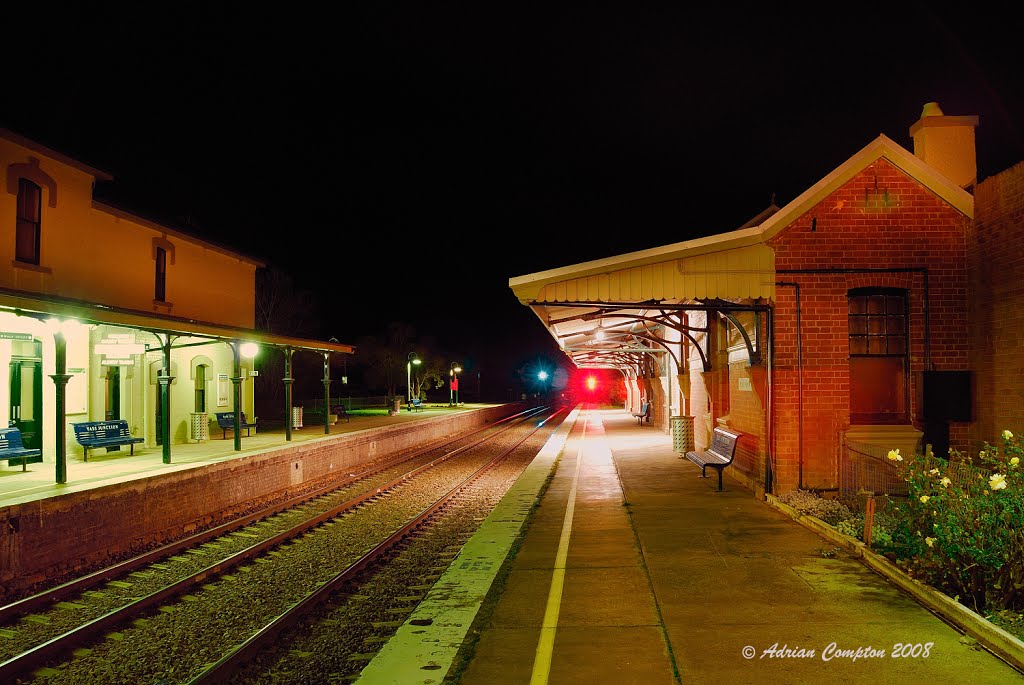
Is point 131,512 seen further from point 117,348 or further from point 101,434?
point 117,348

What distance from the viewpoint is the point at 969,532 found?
17.6 ft

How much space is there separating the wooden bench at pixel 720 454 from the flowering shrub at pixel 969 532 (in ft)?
15.5

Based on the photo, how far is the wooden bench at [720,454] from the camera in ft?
36.9

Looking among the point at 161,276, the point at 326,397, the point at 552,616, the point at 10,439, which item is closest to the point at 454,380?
the point at 326,397

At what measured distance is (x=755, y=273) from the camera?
394 inches

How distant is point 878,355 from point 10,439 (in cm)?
1384

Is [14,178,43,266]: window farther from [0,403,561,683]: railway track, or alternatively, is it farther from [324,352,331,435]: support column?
[324,352,331,435]: support column

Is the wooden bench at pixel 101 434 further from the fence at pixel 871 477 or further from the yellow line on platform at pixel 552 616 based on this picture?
the fence at pixel 871 477

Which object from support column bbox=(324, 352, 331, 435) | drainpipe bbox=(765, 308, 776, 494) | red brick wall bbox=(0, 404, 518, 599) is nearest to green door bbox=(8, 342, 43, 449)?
red brick wall bbox=(0, 404, 518, 599)

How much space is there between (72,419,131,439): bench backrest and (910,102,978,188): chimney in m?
15.7

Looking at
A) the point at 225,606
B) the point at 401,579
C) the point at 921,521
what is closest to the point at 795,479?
the point at 921,521

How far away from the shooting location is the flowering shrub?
5.07 meters

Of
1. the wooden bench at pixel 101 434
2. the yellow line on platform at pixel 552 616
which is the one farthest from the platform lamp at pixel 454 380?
the yellow line on platform at pixel 552 616

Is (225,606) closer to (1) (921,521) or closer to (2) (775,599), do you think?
(2) (775,599)
